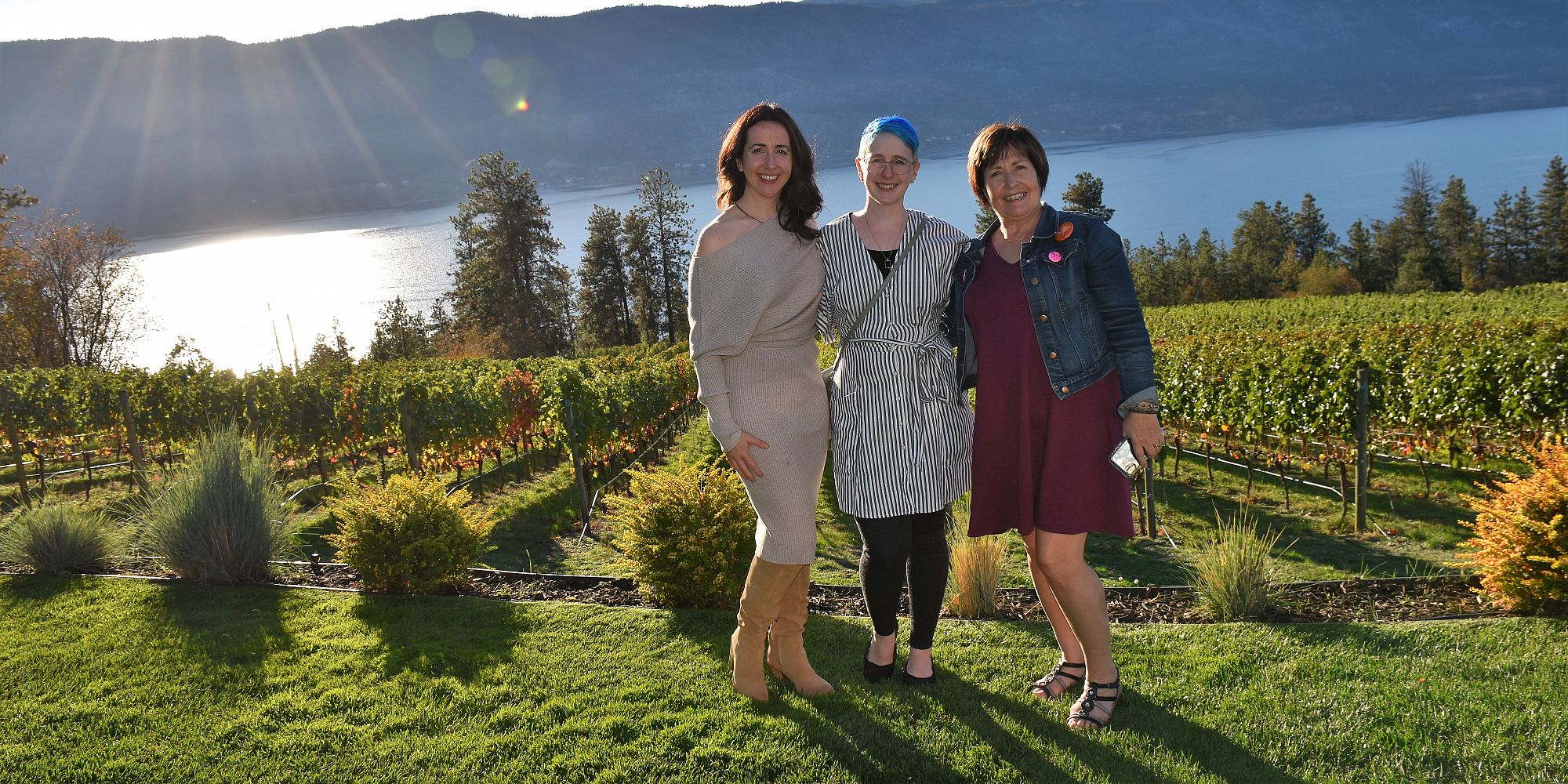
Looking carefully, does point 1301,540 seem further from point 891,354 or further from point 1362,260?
point 1362,260

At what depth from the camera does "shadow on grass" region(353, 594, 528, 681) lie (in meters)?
3.74

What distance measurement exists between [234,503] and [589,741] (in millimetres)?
3496

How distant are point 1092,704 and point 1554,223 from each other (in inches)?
3768

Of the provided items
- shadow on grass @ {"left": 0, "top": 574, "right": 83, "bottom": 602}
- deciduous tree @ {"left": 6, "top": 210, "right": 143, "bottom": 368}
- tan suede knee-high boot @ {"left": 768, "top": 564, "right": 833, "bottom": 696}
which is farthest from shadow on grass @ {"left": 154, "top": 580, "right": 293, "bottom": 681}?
deciduous tree @ {"left": 6, "top": 210, "right": 143, "bottom": 368}

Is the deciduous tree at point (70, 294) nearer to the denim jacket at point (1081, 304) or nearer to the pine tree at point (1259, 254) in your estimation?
the denim jacket at point (1081, 304)

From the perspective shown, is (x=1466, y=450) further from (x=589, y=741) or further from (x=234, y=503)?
(x=234, y=503)

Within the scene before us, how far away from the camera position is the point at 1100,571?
711 cm

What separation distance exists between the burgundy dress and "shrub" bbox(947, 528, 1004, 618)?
1251 millimetres

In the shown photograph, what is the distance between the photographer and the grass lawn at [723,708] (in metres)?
2.75

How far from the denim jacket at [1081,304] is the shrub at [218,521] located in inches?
189

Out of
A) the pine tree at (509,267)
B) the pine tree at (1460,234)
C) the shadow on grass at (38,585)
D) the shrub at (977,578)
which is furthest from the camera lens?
the pine tree at (1460,234)

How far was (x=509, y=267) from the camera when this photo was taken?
50.7 meters

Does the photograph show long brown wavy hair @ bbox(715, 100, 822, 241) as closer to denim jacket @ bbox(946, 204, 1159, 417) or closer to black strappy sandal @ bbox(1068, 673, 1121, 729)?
denim jacket @ bbox(946, 204, 1159, 417)

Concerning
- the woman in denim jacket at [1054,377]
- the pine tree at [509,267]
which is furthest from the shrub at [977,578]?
the pine tree at [509,267]
